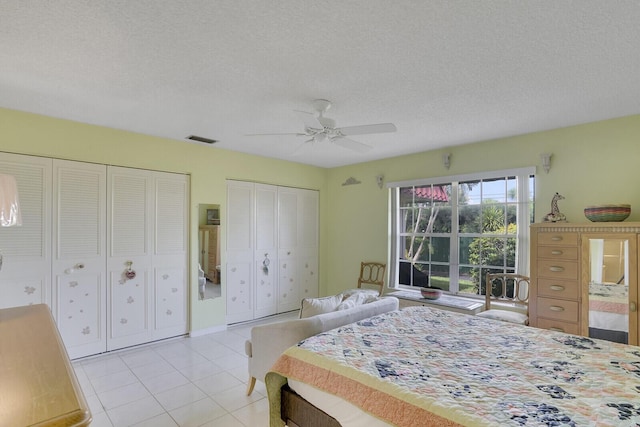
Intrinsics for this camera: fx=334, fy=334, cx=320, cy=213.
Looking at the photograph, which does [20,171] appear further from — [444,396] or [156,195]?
[444,396]

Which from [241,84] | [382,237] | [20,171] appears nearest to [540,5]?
[241,84]

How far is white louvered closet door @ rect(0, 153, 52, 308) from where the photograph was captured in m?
3.11

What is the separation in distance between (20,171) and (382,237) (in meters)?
4.41

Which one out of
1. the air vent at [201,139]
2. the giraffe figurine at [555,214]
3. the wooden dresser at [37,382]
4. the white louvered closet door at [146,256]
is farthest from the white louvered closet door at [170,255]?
the giraffe figurine at [555,214]

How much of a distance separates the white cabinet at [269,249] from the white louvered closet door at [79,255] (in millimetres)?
1550

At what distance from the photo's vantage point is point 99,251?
3.64 metres

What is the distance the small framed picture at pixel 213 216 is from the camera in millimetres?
4504

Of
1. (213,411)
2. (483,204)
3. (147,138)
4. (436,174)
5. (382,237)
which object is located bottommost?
(213,411)

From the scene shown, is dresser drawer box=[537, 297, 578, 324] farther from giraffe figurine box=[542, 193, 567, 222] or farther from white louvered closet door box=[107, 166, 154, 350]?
white louvered closet door box=[107, 166, 154, 350]

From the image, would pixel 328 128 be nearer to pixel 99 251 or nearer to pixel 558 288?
pixel 558 288

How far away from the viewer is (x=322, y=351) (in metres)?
2.02

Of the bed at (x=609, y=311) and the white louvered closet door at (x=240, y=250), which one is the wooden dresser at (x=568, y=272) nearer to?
the bed at (x=609, y=311)

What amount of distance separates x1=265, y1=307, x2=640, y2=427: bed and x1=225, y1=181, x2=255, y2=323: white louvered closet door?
8.75ft

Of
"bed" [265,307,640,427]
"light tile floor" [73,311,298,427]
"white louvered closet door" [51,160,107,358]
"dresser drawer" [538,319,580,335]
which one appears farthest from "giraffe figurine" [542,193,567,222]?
"white louvered closet door" [51,160,107,358]
